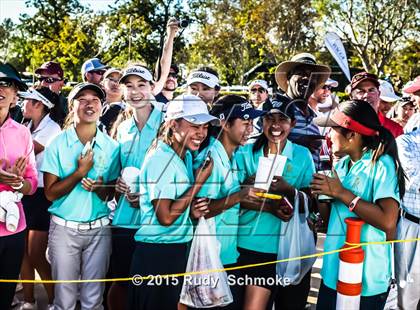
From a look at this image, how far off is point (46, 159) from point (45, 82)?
279 cm

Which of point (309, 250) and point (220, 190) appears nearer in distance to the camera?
point (220, 190)

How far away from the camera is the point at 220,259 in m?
3.07

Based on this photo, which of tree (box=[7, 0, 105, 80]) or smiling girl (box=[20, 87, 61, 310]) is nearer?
smiling girl (box=[20, 87, 61, 310])

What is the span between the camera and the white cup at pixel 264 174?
307cm

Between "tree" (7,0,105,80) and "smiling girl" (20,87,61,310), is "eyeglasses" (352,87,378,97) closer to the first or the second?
"smiling girl" (20,87,61,310)

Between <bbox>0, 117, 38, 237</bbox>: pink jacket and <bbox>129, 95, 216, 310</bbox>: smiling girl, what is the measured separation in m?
0.91

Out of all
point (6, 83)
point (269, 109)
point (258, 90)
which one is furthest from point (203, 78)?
point (258, 90)

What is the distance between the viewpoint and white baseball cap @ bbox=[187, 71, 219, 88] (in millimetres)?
4355

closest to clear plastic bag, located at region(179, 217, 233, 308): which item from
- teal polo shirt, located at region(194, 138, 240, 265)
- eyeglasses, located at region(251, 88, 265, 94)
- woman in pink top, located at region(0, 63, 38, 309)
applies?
teal polo shirt, located at region(194, 138, 240, 265)

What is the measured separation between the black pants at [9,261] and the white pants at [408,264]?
271 centimetres

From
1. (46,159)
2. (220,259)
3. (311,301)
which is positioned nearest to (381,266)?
(220,259)

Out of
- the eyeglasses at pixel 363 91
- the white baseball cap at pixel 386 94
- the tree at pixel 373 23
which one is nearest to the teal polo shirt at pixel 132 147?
the eyeglasses at pixel 363 91

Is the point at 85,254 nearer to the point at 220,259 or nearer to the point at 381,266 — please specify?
the point at 220,259

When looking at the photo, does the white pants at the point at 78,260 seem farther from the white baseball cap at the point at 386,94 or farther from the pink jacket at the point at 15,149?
the white baseball cap at the point at 386,94
